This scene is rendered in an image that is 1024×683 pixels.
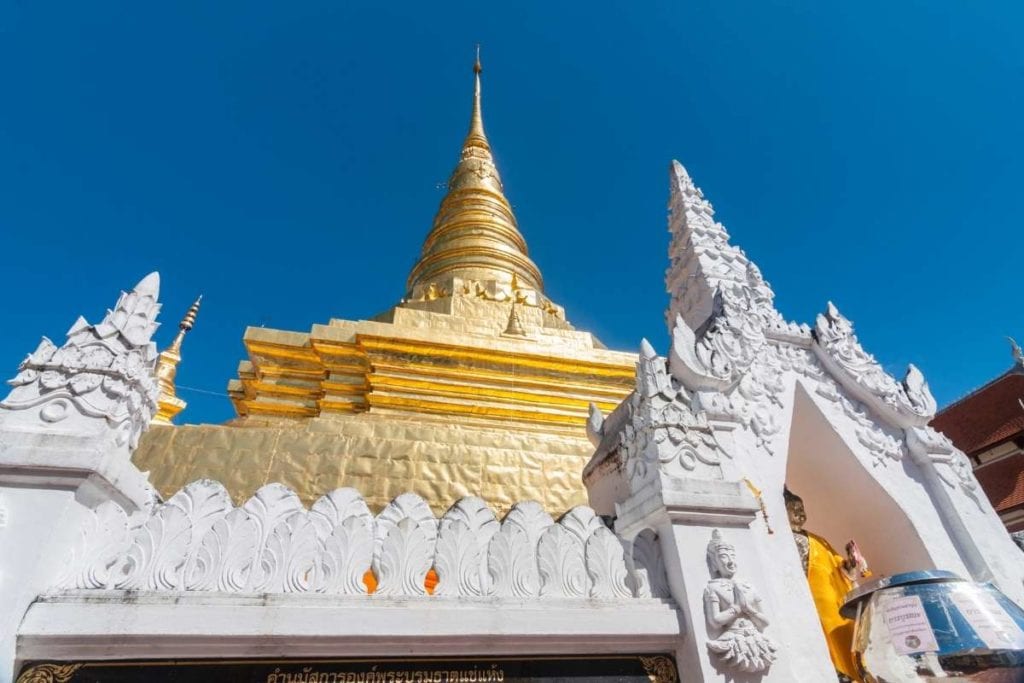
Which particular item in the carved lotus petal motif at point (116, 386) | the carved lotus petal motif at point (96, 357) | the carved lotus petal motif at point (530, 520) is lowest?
the carved lotus petal motif at point (530, 520)

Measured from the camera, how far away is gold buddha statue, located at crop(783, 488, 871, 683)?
3.42 meters

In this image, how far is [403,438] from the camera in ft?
23.5

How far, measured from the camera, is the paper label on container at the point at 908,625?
232 centimetres

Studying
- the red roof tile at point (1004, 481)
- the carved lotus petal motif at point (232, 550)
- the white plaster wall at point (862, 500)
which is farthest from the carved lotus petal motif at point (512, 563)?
the red roof tile at point (1004, 481)

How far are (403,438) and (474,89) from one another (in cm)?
2178

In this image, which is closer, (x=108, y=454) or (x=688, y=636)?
(x=108, y=454)

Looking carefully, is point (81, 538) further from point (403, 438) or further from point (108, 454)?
point (403, 438)

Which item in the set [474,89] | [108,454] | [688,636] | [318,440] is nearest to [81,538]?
[108,454]

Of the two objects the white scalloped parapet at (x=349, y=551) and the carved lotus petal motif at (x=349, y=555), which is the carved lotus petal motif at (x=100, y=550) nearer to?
the white scalloped parapet at (x=349, y=551)

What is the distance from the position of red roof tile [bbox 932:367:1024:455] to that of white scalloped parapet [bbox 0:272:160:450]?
726 inches

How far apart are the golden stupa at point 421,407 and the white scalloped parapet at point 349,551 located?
3984 millimetres

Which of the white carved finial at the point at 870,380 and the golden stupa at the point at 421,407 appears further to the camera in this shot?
the golden stupa at the point at 421,407

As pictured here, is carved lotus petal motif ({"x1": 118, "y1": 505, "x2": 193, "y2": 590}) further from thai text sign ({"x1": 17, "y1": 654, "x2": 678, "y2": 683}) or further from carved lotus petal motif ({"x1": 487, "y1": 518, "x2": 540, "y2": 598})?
carved lotus petal motif ({"x1": 487, "y1": 518, "x2": 540, "y2": 598})

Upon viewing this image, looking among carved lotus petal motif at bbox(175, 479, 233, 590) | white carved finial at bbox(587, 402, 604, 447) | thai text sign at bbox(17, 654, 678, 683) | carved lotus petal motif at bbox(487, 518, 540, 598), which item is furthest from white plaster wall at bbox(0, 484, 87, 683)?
white carved finial at bbox(587, 402, 604, 447)
